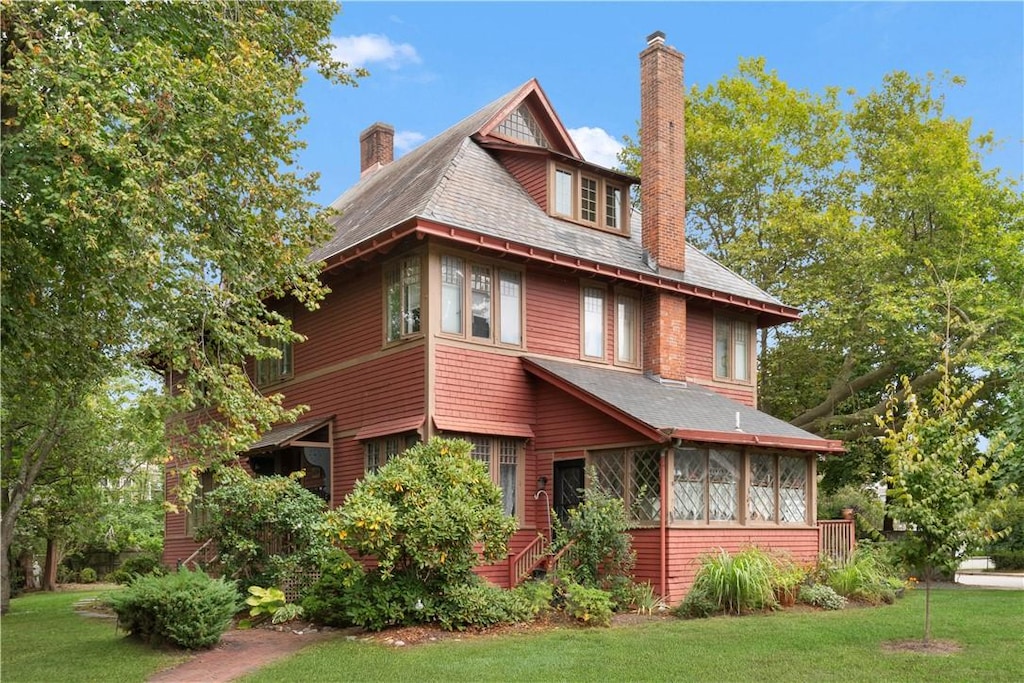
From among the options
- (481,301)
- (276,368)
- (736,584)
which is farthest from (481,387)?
(276,368)

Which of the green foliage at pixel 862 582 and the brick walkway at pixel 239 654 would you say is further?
the green foliage at pixel 862 582

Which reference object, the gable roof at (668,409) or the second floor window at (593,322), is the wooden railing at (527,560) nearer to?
the gable roof at (668,409)

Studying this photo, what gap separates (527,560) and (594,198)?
8.16 metres

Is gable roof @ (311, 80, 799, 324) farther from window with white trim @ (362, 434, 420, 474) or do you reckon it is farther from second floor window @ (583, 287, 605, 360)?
window with white trim @ (362, 434, 420, 474)

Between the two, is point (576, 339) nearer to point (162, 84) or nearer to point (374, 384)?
point (374, 384)

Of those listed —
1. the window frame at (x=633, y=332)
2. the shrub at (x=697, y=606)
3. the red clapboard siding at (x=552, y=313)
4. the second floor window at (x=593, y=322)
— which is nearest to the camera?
the shrub at (x=697, y=606)

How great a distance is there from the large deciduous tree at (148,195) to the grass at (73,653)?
3082 millimetres

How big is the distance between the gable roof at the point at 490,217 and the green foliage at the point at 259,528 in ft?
14.3

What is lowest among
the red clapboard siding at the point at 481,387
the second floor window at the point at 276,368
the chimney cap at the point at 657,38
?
the red clapboard siding at the point at 481,387

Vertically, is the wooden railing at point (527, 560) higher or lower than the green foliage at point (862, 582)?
higher

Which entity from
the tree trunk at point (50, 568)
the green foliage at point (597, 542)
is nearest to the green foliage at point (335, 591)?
the green foliage at point (597, 542)

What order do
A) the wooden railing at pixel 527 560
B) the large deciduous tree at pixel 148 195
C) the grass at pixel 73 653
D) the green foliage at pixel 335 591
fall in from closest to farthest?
the grass at pixel 73 653 → the large deciduous tree at pixel 148 195 → the green foliage at pixel 335 591 → the wooden railing at pixel 527 560

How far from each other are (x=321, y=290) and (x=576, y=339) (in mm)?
5566

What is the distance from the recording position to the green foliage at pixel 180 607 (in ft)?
39.1
